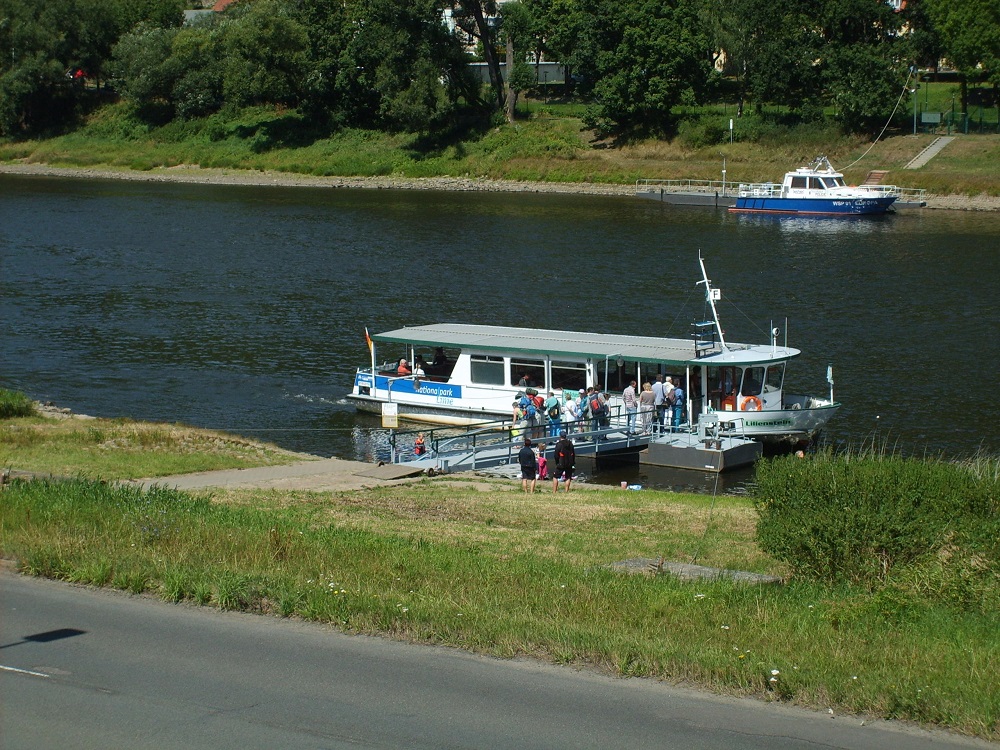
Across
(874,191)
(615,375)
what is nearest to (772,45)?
(874,191)

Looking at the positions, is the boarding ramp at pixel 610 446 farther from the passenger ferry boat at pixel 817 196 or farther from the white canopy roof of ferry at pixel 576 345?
the passenger ferry boat at pixel 817 196

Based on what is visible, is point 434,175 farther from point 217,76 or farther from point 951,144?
point 951,144

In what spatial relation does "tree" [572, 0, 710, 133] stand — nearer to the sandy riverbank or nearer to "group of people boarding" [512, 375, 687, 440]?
the sandy riverbank

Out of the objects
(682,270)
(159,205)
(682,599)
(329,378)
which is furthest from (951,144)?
(682,599)

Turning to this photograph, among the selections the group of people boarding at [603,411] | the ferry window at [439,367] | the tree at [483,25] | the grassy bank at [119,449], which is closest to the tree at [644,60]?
the tree at [483,25]

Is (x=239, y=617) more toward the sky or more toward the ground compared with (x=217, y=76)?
more toward the ground

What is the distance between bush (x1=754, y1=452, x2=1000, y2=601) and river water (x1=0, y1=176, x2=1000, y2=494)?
1671 centimetres

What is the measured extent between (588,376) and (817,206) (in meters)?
58.0

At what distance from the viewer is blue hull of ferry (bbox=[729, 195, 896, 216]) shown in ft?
280

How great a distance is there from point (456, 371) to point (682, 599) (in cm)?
2447

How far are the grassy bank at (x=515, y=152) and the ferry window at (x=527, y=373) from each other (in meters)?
61.5

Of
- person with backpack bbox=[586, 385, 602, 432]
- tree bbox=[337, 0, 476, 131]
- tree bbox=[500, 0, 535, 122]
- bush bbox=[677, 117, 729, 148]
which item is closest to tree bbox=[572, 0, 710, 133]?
bush bbox=[677, 117, 729, 148]

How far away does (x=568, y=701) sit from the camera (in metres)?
10.5

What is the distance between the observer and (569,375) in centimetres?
3494
